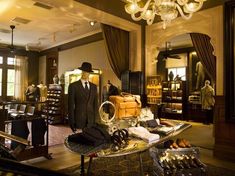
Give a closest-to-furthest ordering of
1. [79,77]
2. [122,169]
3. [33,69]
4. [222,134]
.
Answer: [122,169] → [222,134] → [79,77] → [33,69]

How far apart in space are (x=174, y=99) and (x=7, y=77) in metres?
7.98

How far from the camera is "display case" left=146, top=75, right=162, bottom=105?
5398mm

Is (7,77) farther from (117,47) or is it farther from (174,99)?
(174,99)

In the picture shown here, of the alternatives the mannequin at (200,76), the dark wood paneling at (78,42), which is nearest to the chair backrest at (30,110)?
the dark wood paneling at (78,42)

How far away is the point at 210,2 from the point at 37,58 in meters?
9.07

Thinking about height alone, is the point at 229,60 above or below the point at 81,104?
above

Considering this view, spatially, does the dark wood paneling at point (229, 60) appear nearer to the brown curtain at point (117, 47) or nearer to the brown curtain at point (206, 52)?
the brown curtain at point (206, 52)

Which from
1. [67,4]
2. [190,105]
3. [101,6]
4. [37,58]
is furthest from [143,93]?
[37,58]

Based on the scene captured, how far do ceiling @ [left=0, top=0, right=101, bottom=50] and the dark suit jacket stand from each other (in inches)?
68.6

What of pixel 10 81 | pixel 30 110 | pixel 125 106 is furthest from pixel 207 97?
pixel 10 81

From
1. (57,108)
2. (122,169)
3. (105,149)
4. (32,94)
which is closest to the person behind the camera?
(105,149)

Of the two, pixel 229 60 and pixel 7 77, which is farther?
pixel 7 77

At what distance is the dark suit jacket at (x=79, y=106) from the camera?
3502mm

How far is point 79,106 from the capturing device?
3.54 metres
